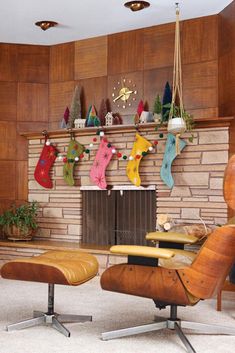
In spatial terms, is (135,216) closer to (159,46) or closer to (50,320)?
(159,46)

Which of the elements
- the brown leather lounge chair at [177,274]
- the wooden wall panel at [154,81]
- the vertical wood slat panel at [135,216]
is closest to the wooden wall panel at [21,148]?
the vertical wood slat panel at [135,216]

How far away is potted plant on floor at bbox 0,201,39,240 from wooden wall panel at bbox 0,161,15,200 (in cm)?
29

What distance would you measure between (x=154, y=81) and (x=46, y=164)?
147cm

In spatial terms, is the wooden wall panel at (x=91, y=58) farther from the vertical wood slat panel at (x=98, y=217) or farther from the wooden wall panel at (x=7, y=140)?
the vertical wood slat panel at (x=98, y=217)

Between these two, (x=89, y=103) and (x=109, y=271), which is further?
(x=89, y=103)

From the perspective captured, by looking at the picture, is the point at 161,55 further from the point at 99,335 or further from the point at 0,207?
the point at 99,335

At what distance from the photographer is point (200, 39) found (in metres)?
5.02

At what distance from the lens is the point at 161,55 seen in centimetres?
524

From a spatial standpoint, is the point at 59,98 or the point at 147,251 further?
the point at 59,98

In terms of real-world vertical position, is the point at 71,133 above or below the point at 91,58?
below

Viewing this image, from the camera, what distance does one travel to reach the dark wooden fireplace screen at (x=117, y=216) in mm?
5223

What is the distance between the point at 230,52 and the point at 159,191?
1462 mm

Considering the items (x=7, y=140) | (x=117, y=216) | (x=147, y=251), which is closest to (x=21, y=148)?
(x=7, y=140)

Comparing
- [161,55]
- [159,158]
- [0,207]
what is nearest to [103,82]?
[161,55]
